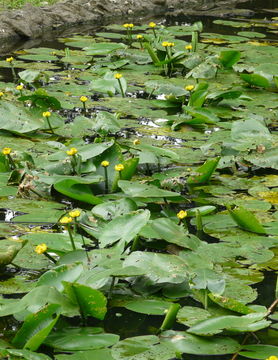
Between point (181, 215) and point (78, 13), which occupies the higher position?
point (181, 215)

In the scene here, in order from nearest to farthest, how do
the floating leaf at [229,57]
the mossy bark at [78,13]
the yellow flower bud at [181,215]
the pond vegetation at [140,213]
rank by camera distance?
the pond vegetation at [140,213] < the yellow flower bud at [181,215] < the floating leaf at [229,57] < the mossy bark at [78,13]

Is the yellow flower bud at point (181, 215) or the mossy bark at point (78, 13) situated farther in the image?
the mossy bark at point (78, 13)

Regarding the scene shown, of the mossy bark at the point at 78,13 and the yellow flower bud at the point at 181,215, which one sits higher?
the yellow flower bud at the point at 181,215

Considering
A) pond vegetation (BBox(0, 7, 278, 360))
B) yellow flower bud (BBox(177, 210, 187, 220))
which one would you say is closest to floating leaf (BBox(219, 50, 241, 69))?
pond vegetation (BBox(0, 7, 278, 360))

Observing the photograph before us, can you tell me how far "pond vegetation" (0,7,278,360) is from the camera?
5.66 ft

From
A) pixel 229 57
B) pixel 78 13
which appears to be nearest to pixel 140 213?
pixel 229 57

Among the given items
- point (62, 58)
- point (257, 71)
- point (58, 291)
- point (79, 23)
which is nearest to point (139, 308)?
point (58, 291)

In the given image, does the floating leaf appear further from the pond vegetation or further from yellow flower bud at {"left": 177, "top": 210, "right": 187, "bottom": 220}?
yellow flower bud at {"left": 177, "top": 210, "right": 187, "bottom": 220}

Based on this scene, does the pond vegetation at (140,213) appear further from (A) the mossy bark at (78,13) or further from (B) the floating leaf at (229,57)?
(A) the mossy bark at (78,13)

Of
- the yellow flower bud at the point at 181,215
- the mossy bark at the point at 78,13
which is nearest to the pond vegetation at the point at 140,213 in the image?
the yellow flower bud at the point at 181,215

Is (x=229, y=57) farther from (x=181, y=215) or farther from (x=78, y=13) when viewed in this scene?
(x=181, y=215)

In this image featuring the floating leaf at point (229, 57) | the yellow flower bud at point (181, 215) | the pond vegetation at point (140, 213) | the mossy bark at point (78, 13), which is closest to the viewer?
the pond vegetation at point (140, 213)

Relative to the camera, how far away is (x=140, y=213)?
2.12 metres

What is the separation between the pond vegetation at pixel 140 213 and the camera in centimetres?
172
